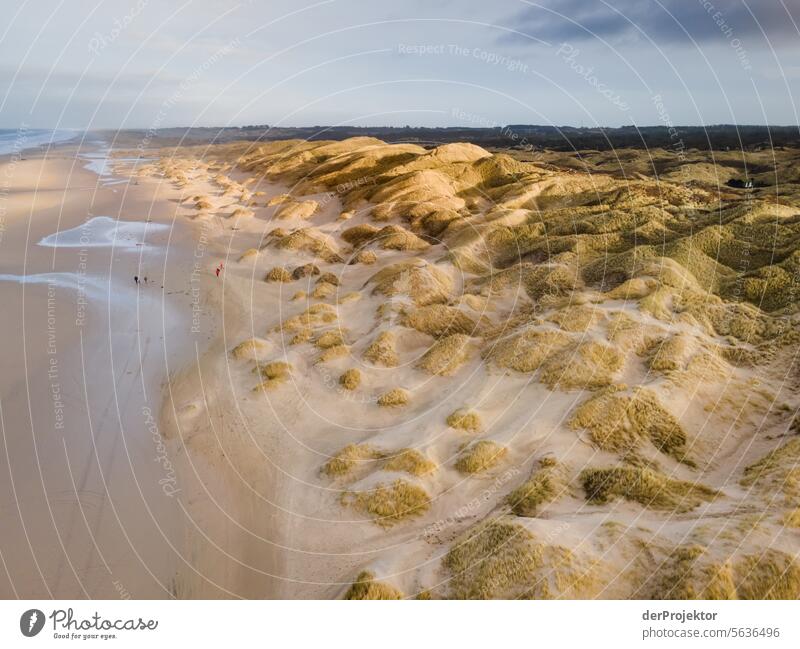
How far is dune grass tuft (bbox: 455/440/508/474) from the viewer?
1941cm

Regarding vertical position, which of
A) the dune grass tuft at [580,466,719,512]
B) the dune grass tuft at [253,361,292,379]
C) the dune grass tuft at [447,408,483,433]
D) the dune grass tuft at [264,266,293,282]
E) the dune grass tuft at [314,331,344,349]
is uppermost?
the dune grass tuft at [264,266,293,282]

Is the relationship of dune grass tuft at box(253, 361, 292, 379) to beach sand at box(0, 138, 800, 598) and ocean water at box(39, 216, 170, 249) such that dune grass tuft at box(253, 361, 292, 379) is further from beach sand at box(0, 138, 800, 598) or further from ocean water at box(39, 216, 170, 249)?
ocean water at box(39, 216, 170, 249)

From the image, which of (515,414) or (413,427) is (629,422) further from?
(413,427)

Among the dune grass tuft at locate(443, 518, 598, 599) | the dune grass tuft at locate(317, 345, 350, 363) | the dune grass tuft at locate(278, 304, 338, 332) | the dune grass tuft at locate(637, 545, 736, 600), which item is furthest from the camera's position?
the dune grass tuft at locate(278, 304, 338, 332)

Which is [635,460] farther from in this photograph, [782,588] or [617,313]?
[617,313]

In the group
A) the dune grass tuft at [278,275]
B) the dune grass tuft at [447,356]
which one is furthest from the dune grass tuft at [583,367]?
the dune grass tuft at [278,275]

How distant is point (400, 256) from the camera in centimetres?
4759

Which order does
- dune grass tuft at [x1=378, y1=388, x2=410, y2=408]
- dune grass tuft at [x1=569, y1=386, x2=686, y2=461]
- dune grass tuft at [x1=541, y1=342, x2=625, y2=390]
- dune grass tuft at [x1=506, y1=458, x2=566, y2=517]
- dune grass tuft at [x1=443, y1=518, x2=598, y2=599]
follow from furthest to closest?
dune grass tuft at [x1=378, y1=388, x2=410, y2=408], dune grass tuft at [x1=541, y1=342, x2=625, y2=390], dune grass tuft at [x1=569, y1=386, x2=686, y2=461], dune grass tuft at [x1=506, y1=458, x2=566, y2=517], dune grass tuft at [x1=443, y1=518, x2=598, y2=599]

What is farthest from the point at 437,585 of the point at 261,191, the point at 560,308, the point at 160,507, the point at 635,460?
the point at 261,191
